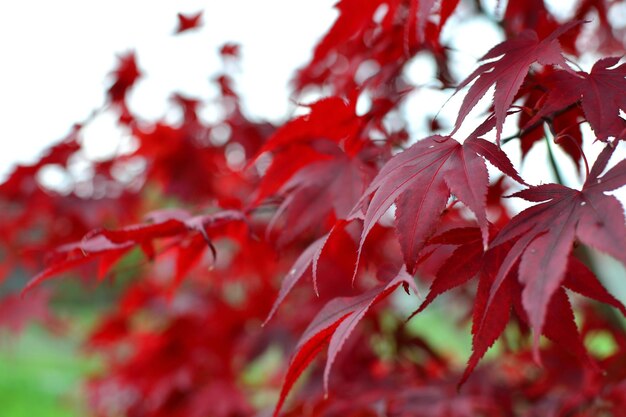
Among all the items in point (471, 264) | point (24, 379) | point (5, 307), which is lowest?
point (24, 379)

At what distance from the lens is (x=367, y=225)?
0.47m

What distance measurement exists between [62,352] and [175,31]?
4.25 meters

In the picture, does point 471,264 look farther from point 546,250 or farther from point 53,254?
point 53,254

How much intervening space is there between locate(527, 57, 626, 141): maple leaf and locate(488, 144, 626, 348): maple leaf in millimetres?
24

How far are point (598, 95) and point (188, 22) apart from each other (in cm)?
98

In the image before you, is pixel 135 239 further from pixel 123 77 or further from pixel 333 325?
pixel 123 77

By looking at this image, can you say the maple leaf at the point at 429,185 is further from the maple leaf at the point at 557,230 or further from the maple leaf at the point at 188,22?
the maple leaf at the point at 188,22

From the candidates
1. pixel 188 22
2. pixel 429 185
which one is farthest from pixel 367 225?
pixel 188 22

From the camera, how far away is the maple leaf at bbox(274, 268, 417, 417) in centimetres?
48

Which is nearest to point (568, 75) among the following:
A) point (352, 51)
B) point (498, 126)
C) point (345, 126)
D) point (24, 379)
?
point (498, 126)

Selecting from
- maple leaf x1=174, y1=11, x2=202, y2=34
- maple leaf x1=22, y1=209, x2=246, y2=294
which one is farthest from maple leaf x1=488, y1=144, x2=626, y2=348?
maple leaf x1=174, y1=11, x2=202, y2=34

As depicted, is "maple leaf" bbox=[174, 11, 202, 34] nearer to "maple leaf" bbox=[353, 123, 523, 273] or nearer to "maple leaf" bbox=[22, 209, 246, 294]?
"maple leaf" bbox=[22, 209, 246, 294]

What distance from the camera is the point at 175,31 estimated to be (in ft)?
4.36

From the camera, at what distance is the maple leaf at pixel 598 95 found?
0.51m
